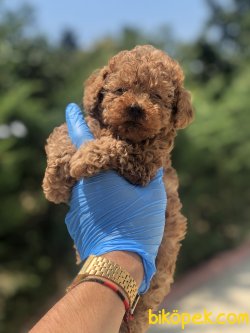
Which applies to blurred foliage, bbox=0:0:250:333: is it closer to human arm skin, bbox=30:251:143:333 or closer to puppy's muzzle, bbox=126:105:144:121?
puppy's muzzle, bbox=126:105:144:121

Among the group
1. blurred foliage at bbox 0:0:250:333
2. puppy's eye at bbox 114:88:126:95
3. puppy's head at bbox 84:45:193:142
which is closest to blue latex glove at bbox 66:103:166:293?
puppy's head at bbox 84:45:193:142

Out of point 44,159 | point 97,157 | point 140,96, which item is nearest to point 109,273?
point 97,157

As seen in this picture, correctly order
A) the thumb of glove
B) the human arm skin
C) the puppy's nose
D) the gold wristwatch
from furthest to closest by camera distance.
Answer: the thumb of glove
the puppy's nose
the gold wristwatch
the human arm skin

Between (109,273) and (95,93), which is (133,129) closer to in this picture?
(95,93)

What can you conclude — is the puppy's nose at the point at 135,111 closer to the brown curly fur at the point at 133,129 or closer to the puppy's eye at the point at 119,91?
the brown curly fur at the point at 133,129

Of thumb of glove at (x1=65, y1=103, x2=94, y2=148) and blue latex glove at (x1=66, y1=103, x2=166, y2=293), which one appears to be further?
thumb of glove at (x1=65, y1=103, x2=94, y2=148)

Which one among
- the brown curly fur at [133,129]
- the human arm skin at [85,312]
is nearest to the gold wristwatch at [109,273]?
the human arm skin at [85,312]

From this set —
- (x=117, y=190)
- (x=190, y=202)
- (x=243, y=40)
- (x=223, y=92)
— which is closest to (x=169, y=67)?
(x=117, y=190)
